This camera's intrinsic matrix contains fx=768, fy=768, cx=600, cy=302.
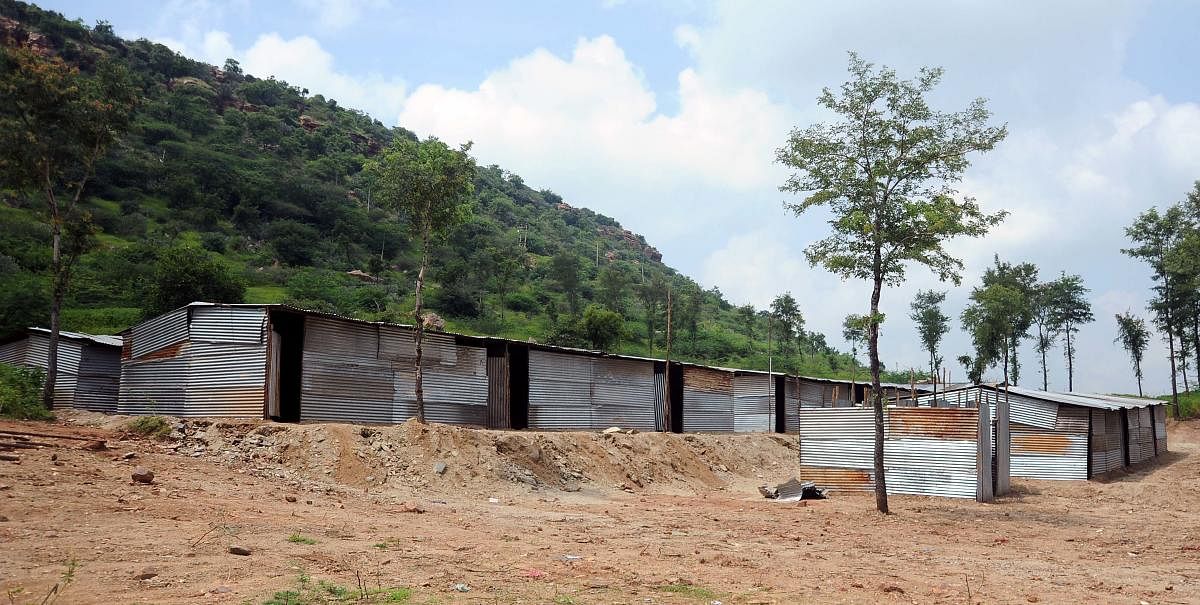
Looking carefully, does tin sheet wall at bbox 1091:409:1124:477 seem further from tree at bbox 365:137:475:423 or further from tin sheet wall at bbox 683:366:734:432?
tree at bbox 365:137:475:423

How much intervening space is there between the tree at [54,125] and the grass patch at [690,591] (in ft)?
69.5

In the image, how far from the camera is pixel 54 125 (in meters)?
22.8

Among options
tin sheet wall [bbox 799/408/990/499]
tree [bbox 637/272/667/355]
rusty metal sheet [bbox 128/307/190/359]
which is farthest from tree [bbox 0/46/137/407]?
tree [bbox 637/272/667/355]

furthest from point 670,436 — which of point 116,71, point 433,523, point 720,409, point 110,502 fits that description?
point 116,71

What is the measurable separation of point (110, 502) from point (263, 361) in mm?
9182

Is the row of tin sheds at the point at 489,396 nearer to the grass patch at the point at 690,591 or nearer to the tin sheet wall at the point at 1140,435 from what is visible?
the tin sheet wall at the point at 1140,435

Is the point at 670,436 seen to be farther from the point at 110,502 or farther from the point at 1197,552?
the point at 110,502

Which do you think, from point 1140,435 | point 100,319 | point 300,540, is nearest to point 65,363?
point 100,319

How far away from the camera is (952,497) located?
19.6 m

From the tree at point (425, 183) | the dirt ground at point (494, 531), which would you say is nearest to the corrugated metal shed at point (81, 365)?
the dirt ground at point (494, 531)

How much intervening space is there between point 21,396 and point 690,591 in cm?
1923

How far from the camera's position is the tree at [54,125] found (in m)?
22.1

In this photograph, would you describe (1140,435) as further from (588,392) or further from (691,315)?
(691,315)

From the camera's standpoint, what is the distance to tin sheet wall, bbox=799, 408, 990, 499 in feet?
63.8
